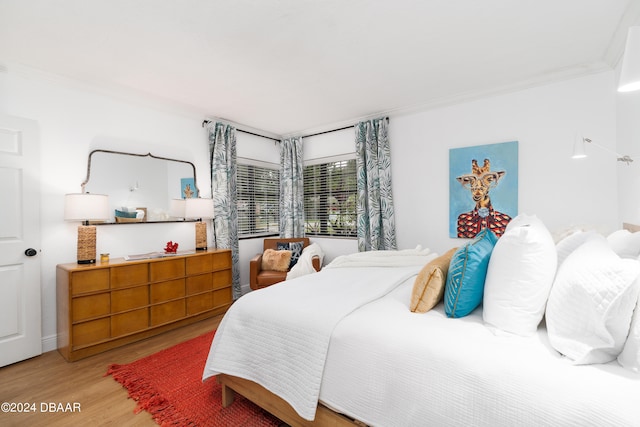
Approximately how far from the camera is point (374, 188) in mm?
4133

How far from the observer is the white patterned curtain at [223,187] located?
413 cm

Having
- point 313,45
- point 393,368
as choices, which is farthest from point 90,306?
point 313,45

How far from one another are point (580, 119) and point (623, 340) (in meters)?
2.85

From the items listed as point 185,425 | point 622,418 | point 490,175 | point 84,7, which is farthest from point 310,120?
point 622,418

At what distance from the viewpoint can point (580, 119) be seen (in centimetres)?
296

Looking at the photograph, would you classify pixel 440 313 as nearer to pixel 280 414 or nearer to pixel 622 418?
pixel 622 418

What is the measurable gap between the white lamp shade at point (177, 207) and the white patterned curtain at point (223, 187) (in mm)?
448

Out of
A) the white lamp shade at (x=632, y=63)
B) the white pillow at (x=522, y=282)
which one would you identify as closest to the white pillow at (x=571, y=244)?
the white pillow at (x=522, y=282)

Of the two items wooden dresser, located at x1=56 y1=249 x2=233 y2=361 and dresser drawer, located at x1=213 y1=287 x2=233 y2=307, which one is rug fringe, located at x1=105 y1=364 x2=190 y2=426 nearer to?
wooden dresser, located at x1=56 y1=249 x2=233 y2=361

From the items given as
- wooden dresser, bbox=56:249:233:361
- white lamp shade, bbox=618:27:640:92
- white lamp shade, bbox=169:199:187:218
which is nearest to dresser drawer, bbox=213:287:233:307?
wooden dresser, bbox=56:249:233:361

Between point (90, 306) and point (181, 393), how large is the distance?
52.2 inches

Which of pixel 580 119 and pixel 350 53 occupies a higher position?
pixel 350 53

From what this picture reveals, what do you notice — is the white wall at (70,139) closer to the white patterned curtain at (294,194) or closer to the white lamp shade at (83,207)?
the white lamp shade at (83,207)

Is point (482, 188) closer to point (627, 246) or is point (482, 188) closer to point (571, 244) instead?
point (571, 244)
